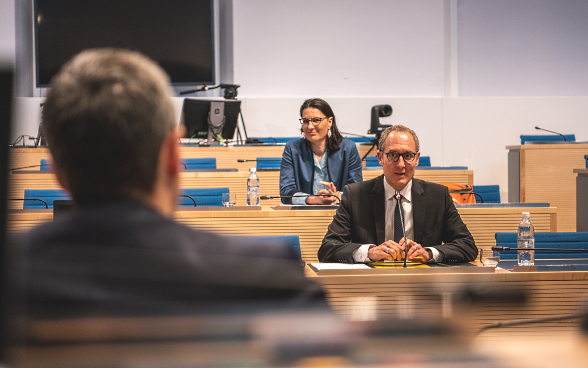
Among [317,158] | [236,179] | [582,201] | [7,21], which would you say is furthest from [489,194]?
[7,21]

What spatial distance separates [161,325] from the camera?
11.7 inches

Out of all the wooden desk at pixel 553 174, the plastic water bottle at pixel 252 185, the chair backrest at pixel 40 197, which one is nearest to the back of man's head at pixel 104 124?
the chair backrest at pixel 40 197

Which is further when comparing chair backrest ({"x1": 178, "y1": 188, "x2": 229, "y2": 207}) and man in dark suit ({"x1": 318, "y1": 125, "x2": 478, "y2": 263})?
chair backrest ({"x1": 178, "y1": 188, "x2": 229, "y2": 207})

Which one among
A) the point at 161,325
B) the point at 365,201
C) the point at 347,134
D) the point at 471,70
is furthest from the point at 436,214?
the point at 471,70

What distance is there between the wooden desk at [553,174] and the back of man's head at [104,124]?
18.7 ft

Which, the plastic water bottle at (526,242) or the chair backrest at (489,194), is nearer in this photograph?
the plastic water bottle at (526,242)

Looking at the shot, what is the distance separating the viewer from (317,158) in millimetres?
3459

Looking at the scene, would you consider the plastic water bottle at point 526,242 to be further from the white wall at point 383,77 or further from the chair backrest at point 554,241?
the white wall at point 383,77

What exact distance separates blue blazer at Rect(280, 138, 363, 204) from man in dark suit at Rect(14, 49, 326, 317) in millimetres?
2799

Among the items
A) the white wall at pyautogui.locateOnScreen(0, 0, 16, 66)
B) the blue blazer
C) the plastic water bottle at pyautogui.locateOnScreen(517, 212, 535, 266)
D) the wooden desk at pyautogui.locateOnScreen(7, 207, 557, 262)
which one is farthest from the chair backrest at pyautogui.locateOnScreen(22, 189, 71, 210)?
the white wall at pyautogui.locateOnScreen(0, 0, 16, 66)

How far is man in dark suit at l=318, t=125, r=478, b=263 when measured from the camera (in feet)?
7.68

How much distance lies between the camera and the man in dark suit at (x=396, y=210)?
234 centimetres

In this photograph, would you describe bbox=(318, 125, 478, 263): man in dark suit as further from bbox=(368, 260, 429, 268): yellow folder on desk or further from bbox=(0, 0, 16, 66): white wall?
bbox=(0, 0, 16, 66): white wall

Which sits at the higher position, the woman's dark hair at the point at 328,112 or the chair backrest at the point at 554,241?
the woman's dark hair at the point at 328,112
